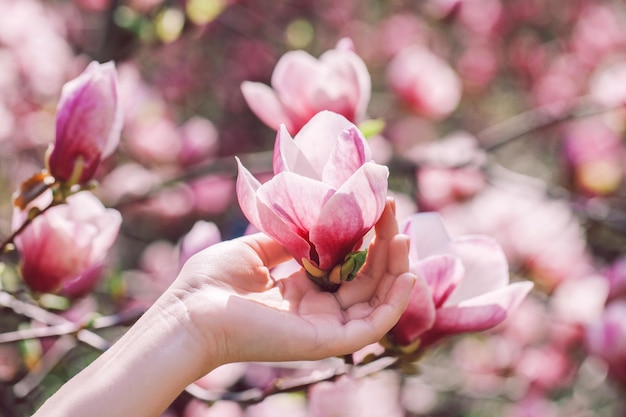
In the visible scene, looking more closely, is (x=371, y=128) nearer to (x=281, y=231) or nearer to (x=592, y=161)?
(x=281, y=231)

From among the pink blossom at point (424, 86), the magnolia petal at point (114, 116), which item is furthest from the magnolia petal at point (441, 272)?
the pink blossom at point (424, 86)

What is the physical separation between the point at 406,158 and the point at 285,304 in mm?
668

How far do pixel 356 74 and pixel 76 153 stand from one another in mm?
356

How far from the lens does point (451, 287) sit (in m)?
0.74

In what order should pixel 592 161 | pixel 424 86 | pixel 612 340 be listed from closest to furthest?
pixel 612 340 < pixel 592 161 < pixel 424 86

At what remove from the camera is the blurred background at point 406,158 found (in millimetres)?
1246

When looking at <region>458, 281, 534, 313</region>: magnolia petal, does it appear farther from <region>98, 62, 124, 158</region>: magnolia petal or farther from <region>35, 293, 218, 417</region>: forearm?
<region>98, 62, 124, 158</region>: magnolia petal

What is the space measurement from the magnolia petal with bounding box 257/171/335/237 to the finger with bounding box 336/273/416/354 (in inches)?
3.8

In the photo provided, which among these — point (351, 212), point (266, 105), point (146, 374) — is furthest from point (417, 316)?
point (266, 105)

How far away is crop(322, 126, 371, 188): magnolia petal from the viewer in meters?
0.64

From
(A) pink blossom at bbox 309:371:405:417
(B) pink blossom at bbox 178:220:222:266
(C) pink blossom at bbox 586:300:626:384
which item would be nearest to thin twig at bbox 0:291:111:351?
(B) pink blossom at bbox 178:220:222:266

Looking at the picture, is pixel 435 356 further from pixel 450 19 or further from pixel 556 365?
pixel 450 19

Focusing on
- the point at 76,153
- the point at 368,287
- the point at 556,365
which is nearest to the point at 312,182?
the point at 368,287

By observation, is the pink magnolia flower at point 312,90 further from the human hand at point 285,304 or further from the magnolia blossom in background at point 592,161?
the magnolia blossom in background at point 592,161
